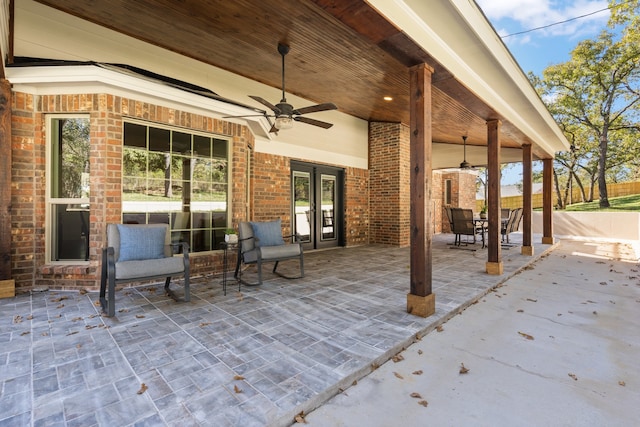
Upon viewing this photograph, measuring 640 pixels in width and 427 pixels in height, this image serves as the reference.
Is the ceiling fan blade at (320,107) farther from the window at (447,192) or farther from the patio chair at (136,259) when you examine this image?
the window at (447,192)

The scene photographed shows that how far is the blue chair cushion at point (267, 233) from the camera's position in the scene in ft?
14.5

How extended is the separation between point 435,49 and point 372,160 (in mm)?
5426

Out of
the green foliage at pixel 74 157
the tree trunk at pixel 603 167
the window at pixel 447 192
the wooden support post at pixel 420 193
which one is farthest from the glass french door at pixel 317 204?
the tree trunk at pixel 603 167

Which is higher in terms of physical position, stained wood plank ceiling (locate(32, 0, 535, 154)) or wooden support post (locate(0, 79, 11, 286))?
stained wood plank ceiling (locate(32, 0, 535, 154))

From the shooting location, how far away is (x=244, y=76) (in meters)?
5.46

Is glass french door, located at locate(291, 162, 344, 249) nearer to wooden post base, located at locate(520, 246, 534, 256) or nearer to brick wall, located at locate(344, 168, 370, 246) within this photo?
brick wall, located at locate(344, 168, 370, 246)

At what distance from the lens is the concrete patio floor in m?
1.59

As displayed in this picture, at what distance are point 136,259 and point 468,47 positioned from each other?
14.2 feet

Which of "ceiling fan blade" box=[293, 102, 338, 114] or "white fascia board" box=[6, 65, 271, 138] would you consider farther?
"ceiling fan blade" box=[293, 102, 338, 114]

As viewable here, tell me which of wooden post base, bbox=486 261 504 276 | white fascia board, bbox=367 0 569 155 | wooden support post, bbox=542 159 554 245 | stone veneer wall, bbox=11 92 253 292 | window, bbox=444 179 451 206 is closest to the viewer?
white fascia board, bbox=367 0 569 155

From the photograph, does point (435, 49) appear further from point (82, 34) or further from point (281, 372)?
point (82, 34)

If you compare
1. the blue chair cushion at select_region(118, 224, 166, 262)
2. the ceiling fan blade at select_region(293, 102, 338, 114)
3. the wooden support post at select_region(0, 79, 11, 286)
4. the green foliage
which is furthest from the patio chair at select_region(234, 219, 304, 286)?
the wooden support post at select_region(0, 79, 11, 286)

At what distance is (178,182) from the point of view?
441 cm

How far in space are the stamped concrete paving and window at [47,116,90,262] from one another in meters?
3.87
